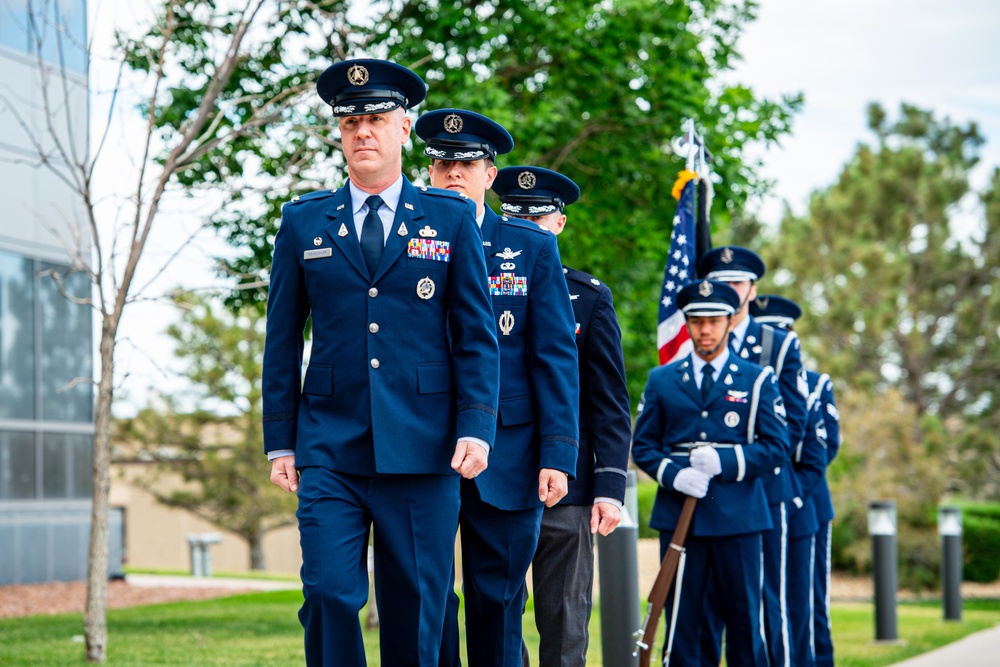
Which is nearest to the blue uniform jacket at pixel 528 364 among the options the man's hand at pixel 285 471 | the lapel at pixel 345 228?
the lapel at pixel 345 228

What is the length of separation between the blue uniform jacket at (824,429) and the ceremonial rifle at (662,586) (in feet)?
7.22

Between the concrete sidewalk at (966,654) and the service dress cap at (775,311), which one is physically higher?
the service dress cap at (775,311)

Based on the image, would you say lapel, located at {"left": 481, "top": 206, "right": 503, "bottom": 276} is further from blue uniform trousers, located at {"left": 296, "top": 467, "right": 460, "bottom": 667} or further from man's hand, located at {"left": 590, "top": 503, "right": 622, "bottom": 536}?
blue uniform trousers, located at {"left": 296, "top": 467, "right": 460, "bottom": 667}

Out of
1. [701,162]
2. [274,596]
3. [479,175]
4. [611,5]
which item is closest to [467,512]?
[479,175]

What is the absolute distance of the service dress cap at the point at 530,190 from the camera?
19.4ft

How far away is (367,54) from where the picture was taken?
45.2 ft

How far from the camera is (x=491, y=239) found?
5.20 meters

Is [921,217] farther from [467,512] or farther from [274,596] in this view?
[467,512]

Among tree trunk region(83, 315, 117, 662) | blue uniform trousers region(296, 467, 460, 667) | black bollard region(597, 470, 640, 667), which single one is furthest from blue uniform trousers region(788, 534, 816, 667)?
blue uniform trousers region(296, 467, 460, 667)

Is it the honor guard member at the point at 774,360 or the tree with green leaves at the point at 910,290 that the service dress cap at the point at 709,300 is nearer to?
the honor guard member at the point at 774,360

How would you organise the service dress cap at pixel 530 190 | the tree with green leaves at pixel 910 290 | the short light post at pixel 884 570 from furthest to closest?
the tree with green leaves at pixel 910 290 → the short light post at pixel 884 570 → the service dress cap at pixel 530 190

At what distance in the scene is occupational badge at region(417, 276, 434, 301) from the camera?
416cm

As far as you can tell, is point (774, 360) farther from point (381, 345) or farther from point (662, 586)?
point (381, 345)

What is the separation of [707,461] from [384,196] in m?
3.15
